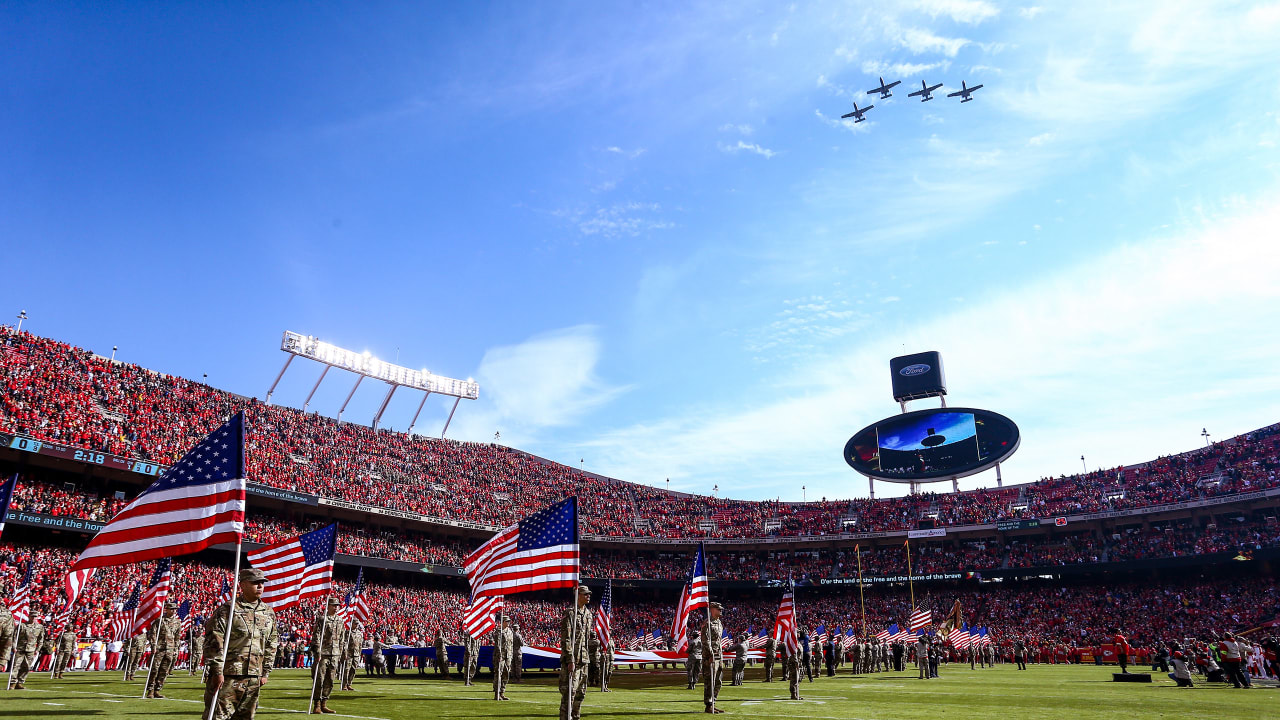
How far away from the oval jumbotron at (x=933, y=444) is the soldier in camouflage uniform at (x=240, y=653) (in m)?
65.7

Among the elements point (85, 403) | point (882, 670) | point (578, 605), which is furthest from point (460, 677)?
point (85, 403)

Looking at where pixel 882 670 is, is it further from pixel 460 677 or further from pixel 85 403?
pixel 85 403

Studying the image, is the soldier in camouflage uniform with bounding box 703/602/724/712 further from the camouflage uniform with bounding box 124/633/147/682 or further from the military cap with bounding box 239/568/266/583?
the camouflage uniform with bounding box 124/633/147/682

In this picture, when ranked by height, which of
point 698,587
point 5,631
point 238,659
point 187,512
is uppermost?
point 187,512

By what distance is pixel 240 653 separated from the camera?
970 centimetres

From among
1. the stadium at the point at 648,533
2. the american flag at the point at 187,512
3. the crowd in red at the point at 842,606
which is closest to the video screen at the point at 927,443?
the stadium at the point at 648,533

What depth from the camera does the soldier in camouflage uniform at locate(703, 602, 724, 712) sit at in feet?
48.2

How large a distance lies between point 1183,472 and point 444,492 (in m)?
62.5

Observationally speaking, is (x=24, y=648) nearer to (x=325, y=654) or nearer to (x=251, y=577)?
(x=325, y=654)

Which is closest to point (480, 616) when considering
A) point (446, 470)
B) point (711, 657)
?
point (711, 657)

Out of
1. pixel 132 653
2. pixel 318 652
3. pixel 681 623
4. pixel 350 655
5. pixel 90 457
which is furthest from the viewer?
pixel 90 457

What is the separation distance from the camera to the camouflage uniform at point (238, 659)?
9.47 m

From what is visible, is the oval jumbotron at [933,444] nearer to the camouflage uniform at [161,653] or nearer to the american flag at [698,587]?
the american flag at [698,587]

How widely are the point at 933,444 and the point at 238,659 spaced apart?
67.3m
